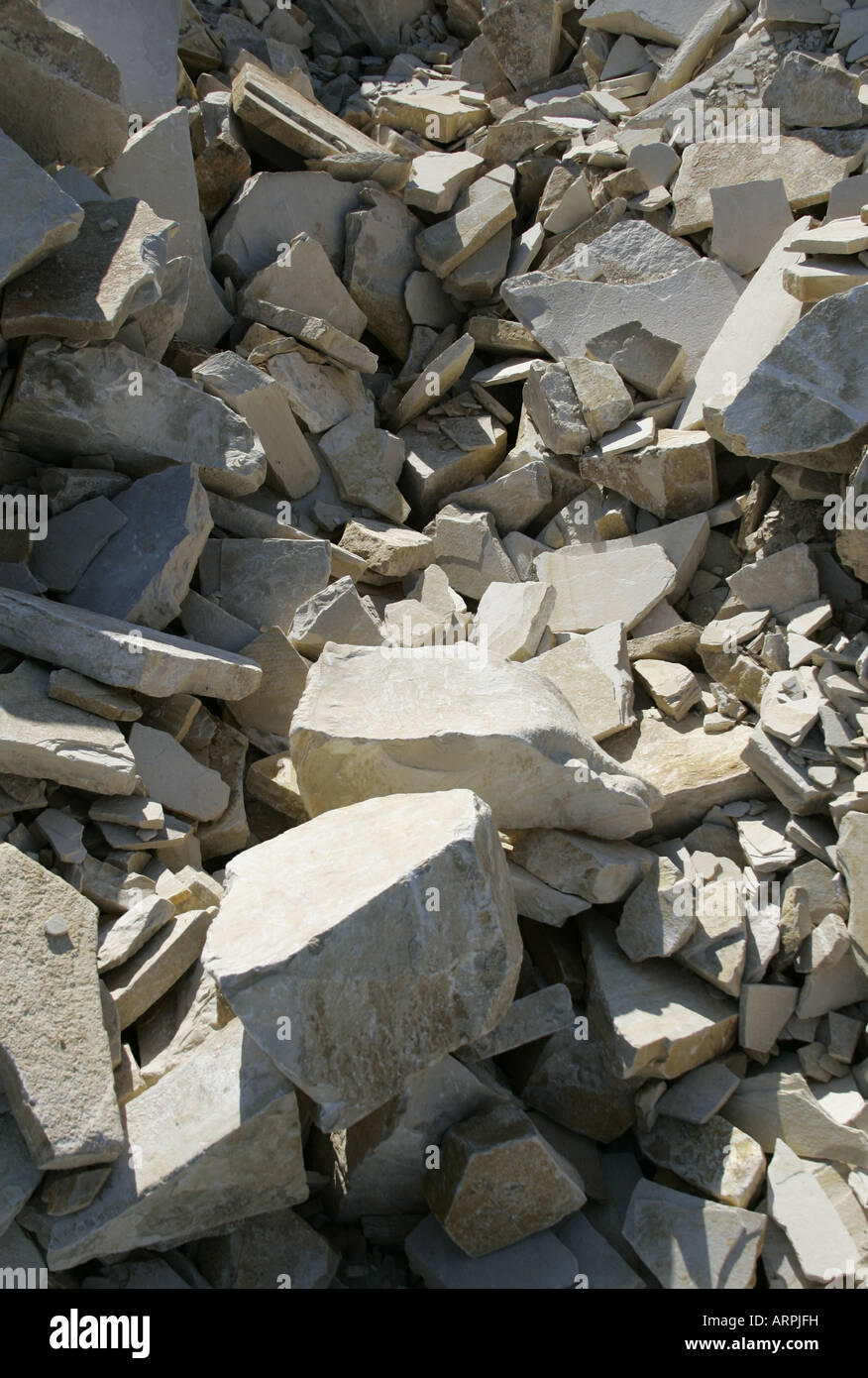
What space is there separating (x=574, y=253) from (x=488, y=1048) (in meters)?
4.44

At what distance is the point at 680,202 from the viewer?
5.94 meters

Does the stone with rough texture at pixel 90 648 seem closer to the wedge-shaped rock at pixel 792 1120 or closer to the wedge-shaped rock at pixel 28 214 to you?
A: the wedge-shaped rock at pixel 28 214

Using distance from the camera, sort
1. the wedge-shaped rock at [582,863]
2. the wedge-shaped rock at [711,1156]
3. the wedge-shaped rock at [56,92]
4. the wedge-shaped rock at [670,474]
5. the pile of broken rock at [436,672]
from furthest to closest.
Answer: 1. the wedge-shaped rock at [670,474]
2. the wedge-shaped rock at [56,92]
3. the wedge-shaped rock at [582,863]
4. the wedge-shaped rock at [711,1156]
5. the pile of broken rock at [436,672]

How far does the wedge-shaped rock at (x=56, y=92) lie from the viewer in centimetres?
442

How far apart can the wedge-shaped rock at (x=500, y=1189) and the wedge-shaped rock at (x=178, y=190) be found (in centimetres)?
418

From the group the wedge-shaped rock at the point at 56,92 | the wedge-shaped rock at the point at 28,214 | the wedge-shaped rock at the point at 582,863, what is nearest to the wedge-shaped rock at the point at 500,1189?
the wedge-shaped rock at the point at 582,863

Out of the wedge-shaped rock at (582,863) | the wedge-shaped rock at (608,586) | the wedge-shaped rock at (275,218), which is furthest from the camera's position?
the wedge-shaped rock at (275,218)

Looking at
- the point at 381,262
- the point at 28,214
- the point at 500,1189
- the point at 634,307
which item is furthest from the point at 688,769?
the point at 381,262

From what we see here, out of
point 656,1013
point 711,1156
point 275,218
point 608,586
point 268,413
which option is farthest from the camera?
point 275,218

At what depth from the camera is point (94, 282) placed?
172 inches

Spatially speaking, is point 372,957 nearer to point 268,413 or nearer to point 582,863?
point 582,863

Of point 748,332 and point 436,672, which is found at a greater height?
point 748,332

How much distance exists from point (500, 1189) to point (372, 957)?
0.87 meters

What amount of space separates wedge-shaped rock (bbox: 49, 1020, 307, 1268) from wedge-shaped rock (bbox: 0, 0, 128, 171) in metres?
3.91
